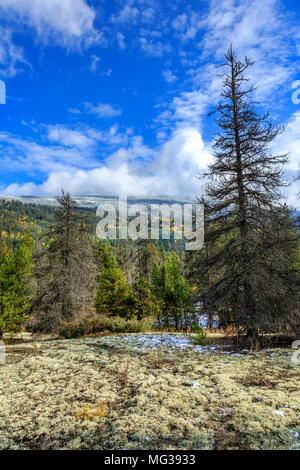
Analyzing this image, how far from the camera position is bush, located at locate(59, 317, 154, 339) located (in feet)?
52.7

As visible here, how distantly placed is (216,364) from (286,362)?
205 cm

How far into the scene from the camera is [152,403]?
483cm

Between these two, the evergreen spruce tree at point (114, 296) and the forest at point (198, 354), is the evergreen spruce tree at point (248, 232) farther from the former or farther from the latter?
the evergreen spruce tree at point (114, 296)

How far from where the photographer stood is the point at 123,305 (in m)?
22.6

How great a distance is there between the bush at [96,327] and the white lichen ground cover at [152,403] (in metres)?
8.22

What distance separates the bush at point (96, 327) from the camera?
16062mm

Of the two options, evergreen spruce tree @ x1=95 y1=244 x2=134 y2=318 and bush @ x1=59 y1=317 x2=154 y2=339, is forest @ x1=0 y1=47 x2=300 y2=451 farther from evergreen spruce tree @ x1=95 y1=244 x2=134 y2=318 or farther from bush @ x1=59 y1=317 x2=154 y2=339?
evergreen spruce tree @ x1=95 y1=244 x2=134 y2=318

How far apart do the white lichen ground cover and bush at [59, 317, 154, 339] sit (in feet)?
27.0

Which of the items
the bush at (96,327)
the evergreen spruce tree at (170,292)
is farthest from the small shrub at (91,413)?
the evergreen spruce tree at (170,292)

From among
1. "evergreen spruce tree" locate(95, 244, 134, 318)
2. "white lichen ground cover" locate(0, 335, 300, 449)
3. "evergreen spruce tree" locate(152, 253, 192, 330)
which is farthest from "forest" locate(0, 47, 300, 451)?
"evergreen spruce tree" locate(95, 244, 134, 318)

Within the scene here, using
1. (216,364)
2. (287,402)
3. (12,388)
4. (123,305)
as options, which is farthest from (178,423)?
(123,305)

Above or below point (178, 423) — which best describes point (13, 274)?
above
